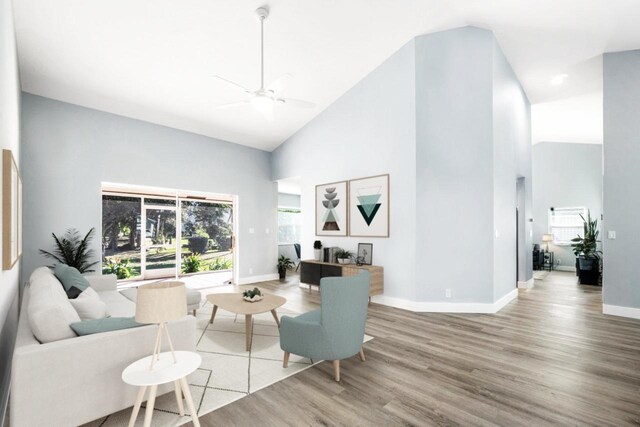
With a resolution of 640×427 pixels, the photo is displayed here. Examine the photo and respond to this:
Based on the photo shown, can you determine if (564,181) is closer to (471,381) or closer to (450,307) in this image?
(450,307)

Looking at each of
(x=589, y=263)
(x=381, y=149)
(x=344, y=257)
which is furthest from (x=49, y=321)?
(x=589, y=263)

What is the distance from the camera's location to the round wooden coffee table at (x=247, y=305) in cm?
330

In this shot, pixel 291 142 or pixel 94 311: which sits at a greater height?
pixel 291 142

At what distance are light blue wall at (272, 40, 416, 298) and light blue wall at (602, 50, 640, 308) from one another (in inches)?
113

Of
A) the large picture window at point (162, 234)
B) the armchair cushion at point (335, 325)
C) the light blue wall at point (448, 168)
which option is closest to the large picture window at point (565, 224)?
the light blue wall at point (448, 168)

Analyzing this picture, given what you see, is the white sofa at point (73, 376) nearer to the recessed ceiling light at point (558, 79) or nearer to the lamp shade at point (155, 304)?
the lamp shade at point (155, 304)

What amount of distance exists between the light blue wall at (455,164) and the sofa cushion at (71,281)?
4271 millimetres

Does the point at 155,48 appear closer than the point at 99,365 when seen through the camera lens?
No

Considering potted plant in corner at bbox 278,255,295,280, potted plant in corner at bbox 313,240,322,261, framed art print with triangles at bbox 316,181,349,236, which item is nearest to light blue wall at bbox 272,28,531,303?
framed art print with triangles at bbox 316,181,349,236

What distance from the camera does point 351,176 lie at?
5.75 m

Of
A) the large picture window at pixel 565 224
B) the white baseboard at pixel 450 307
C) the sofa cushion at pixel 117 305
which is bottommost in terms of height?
the white baseboard at pixel 450 307

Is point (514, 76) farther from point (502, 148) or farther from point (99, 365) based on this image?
point (99, 365)

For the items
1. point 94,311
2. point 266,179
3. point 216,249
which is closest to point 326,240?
point 266,179

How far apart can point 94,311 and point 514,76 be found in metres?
7.05
